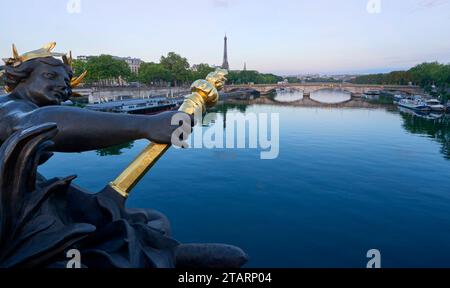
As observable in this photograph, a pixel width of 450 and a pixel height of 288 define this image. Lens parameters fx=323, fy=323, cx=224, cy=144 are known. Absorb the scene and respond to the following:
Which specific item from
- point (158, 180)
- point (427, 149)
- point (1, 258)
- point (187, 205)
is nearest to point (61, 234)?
point (1, 258)

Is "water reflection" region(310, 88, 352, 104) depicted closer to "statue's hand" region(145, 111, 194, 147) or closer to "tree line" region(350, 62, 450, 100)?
"tree line" region(350, 62, 450, 100)

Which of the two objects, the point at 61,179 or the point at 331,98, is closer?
the point at 61,179

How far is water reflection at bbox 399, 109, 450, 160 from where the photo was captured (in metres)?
21.2

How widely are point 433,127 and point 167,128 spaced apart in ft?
102

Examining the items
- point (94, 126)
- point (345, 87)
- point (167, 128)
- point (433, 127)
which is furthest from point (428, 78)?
point (94, 126)

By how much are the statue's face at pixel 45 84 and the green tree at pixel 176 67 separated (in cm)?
6402

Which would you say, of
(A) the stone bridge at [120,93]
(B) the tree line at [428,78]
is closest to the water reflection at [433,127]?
(B) the tree line at [428,78]

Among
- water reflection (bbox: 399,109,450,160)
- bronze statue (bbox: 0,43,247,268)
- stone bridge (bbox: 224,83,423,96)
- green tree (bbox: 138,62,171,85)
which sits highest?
green tree (bbox: 138,62,171,85)

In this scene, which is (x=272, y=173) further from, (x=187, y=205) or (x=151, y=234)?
(x=151, y=234)

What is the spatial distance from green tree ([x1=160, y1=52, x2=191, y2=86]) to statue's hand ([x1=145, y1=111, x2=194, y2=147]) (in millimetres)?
64600

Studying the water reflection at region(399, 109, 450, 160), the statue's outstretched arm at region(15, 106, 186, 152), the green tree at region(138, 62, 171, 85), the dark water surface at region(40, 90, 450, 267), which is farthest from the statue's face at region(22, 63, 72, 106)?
the green tree at region(138, 62, 171, 85)

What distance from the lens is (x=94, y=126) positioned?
1.88 m

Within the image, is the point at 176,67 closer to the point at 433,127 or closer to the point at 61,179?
the point at 433,127

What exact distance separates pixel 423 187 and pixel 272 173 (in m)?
5.84
